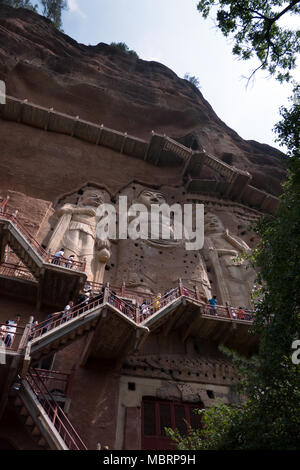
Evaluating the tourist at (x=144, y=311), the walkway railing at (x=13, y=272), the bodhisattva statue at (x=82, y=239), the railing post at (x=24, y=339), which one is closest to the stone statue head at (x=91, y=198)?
the bodhisattva statue at (x=82, y=239)

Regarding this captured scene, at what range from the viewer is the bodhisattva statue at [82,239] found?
17.3m

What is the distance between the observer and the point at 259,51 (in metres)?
13.9

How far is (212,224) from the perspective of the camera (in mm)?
23688

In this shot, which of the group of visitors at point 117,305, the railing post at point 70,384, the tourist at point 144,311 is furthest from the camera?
the tourist at point 144,311

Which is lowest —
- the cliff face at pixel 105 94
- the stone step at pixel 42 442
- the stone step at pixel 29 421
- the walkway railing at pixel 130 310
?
the stone step at pixel 42 442

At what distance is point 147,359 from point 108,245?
669 centimetres

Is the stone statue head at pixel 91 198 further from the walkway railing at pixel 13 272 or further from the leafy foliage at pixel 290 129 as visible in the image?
the leafy foliage at pixel 290 129

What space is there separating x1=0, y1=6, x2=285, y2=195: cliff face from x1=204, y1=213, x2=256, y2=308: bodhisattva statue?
946 centimetres

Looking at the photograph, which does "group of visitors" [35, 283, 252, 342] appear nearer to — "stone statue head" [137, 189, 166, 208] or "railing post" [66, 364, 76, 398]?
"railing post" [66, 364, 76, 398]

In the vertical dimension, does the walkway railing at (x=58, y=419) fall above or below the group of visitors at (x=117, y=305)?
below

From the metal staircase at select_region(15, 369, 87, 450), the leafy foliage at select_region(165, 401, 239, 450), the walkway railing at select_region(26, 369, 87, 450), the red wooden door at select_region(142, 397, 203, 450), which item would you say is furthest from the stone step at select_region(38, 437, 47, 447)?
the red wooden door at select_region(142, 397, 203, 450)
